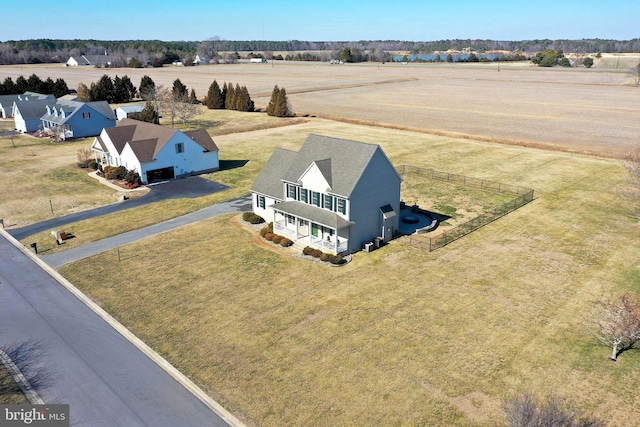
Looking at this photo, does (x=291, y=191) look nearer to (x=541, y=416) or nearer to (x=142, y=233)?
(x=142, y=233)

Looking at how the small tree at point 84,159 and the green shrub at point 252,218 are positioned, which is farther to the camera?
the small tree at point 84,159

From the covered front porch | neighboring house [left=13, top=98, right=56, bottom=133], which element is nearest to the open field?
neighboring house [left=13, top=98, right=56, bottom=133]

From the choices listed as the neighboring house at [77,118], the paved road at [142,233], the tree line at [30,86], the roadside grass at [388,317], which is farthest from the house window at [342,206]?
the tree line at [30,86]

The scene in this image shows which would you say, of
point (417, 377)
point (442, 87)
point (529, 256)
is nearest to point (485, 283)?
point (529, 256)

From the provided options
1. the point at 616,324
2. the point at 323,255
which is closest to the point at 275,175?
the point at 323,255

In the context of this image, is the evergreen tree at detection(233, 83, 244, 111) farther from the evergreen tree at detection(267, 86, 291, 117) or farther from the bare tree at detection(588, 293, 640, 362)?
the bare tree at detection(588, 293, 640, 362)

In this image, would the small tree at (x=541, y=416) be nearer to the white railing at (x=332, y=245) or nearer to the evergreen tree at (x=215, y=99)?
the white railing at (x=332, y=245)
